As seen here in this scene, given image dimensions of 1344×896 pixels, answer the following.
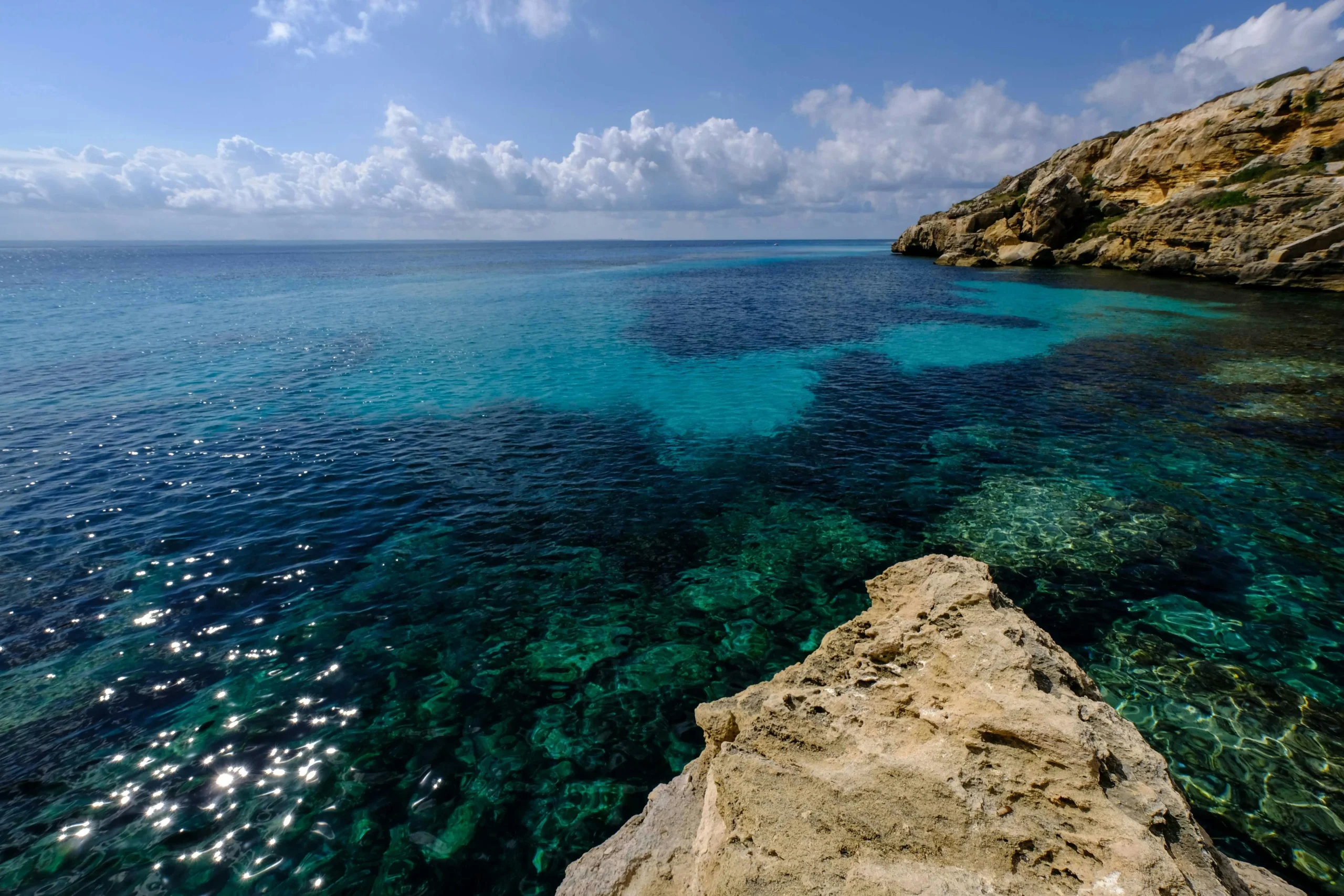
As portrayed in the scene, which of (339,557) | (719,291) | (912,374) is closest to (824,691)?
(339,557)

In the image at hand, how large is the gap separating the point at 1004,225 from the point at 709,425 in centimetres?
9723

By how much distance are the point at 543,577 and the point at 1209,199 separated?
85.5 metres

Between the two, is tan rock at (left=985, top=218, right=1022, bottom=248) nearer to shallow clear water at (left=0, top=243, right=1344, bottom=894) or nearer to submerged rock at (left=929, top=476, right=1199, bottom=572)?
shallow clear water at (left=0, top=243, right=1344, bottom=894)

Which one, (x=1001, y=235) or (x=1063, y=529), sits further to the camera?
(x=1001, y=235)

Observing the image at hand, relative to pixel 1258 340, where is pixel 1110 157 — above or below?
above

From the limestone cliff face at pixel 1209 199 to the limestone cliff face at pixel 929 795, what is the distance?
231ft

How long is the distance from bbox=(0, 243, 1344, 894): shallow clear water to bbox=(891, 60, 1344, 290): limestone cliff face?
3009 cm

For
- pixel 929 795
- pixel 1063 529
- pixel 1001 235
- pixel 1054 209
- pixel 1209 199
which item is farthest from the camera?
pixel 1001 235

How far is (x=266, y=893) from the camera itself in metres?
7.09

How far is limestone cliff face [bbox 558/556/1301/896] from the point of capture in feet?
14.9

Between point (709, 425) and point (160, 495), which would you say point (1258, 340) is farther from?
point (160, 495)

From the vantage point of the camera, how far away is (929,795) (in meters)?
5.18

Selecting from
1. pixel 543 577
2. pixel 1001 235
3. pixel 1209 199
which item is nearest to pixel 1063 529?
pixel 543 577

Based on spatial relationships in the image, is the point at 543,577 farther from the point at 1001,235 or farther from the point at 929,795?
the point at 1001,235
